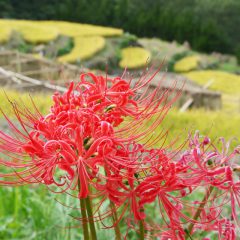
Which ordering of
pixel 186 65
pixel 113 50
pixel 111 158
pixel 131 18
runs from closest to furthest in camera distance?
pixel 111 158 → pixel 113 50 → pixel 186 65 → pixel 131 18

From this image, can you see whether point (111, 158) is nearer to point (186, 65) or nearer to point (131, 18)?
point (186, 65)

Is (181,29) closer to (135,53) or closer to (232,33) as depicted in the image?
(232,33)

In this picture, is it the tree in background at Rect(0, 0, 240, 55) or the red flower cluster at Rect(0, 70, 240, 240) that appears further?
the tree in background at Rect(0, 0, 240, 55)

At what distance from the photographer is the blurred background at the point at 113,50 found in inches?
93.5

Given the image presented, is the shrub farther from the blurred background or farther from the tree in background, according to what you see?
the tree in background

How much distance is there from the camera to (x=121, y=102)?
0.88 meters

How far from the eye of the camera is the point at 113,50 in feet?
66.6

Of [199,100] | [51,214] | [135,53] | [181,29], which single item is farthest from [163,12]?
[51,214]

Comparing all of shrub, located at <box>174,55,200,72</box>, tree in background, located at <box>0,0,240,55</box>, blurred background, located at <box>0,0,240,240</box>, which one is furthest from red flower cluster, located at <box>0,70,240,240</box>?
tree in background, located at <box>0,0,240,55</box>

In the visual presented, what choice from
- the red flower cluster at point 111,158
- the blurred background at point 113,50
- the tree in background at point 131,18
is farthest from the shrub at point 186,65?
the red flower cluster at point 111,158

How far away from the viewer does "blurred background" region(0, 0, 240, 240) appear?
238 cm

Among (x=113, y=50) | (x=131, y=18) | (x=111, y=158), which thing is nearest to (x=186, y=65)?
(x=113, y=50)

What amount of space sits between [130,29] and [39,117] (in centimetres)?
2749

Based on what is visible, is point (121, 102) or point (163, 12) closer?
point (121, 102)
